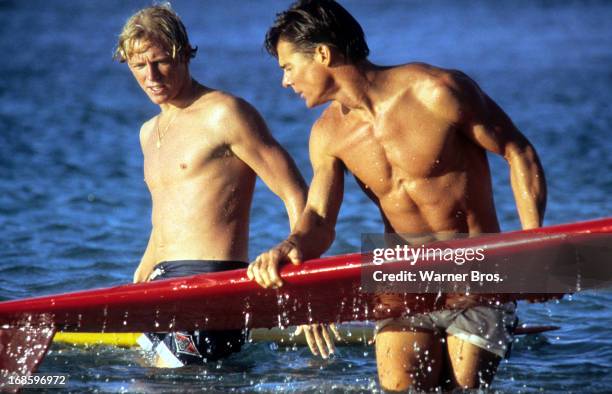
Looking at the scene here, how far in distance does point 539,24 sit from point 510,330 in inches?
1090

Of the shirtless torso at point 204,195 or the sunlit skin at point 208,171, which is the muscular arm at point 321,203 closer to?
the sunlit skin at point 208,171

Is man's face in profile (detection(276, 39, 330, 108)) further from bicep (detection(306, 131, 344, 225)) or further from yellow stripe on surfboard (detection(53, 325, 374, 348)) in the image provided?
yellow stripe on surfboard (detection(53, 325, 374, 348))

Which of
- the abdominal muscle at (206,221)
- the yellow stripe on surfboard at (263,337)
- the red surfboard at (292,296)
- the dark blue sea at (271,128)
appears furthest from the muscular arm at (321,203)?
the yellow stripe on surfboard at (263,337)

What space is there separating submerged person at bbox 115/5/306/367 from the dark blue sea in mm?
528

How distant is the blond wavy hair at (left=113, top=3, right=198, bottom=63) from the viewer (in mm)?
6293

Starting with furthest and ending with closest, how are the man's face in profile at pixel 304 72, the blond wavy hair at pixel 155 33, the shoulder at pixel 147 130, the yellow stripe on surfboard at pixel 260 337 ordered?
the yellow stripe on surfboard at pixel 260 337, the shoulder at pixel 147 130, the blond wavy hair at pixel 155 33, the man's face in profile at pixel 304 72

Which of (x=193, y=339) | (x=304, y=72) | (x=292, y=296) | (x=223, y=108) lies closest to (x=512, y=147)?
(x=304, y=72)

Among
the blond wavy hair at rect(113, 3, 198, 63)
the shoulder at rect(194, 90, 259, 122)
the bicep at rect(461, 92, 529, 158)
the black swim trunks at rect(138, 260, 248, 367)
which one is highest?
the blond wavy hair at rect(113, 3, 198, 63)

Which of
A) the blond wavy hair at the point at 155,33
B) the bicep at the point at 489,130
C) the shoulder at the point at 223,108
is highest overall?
the blond wavy hair at the point at 155,33

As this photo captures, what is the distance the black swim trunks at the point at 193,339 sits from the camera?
6167mm

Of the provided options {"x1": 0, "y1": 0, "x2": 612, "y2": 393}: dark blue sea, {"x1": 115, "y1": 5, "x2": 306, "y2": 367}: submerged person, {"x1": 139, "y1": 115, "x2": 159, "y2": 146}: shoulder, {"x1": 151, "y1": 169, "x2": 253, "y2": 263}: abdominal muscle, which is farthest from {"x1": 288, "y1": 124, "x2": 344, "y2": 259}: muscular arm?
{"x1": 139, "y1": 115, "x2": 159, "y2": 146}: shoulder

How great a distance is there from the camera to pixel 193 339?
6246mm

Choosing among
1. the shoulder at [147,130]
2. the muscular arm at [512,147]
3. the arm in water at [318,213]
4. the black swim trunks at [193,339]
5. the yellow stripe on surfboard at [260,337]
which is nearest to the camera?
the muscular arm at [512,147]

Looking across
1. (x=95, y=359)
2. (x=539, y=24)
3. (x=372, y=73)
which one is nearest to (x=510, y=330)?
(x=372, y=73)
